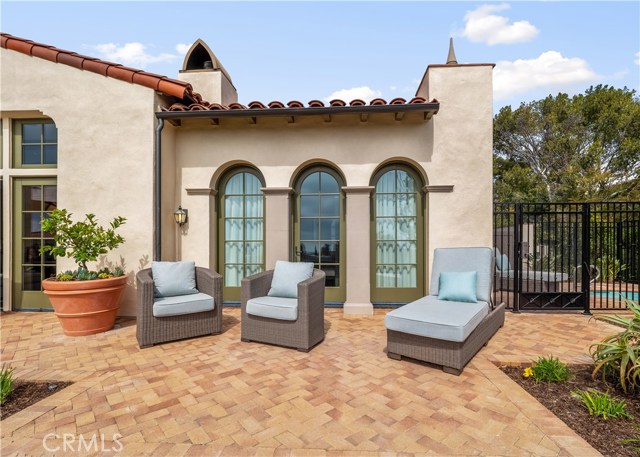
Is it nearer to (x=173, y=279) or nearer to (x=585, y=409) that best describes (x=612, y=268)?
(x=585, y=409)

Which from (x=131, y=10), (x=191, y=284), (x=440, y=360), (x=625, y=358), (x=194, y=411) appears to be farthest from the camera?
(x=131, y=10)

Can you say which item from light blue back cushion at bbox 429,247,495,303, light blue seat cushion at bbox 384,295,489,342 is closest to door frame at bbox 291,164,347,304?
light blue back cushion at bbox 429,247,495,303

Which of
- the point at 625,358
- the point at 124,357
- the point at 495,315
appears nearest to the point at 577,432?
the point at 625,358

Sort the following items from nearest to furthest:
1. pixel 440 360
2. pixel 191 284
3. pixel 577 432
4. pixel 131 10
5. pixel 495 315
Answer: pixel 577 432 → pixel 440 360 → pixel 495 315 → pixel 191 284 → pixel 131 10

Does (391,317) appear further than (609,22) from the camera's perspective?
No

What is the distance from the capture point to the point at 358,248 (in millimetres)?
5137

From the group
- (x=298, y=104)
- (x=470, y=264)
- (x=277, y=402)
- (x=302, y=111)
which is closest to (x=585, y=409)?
(x=470, y=264)

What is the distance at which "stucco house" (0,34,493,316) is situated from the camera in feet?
15.9

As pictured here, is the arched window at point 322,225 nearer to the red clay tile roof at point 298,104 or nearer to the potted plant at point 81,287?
the red clay tile roof at point 298,104

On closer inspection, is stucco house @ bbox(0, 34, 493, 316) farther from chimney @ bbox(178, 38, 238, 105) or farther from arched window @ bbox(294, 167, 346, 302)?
chimney @ bbox(178, 38, 238, 105)

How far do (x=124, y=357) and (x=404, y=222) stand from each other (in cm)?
456

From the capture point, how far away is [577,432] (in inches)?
80.0

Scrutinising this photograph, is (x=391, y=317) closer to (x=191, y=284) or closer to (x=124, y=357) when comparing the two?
(x=191, y=284)

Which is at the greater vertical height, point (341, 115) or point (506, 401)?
point (341, 115)
